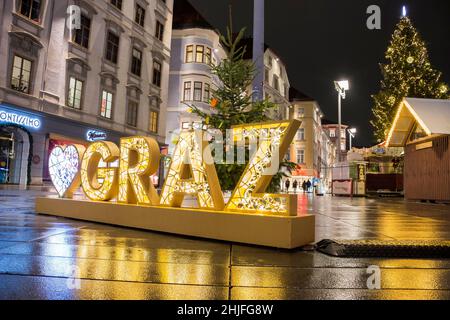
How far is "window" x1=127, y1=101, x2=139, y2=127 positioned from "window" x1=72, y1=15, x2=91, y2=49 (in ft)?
20.7

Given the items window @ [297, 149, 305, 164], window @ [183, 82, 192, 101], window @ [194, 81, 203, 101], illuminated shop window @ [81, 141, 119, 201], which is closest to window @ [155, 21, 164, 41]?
window @ [183, 82, 192, 101]

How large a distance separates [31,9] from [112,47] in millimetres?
7195

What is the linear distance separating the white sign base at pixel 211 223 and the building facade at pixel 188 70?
29.5 m

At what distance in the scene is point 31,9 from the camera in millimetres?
20453

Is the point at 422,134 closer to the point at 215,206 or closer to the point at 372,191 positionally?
the point at 372,191

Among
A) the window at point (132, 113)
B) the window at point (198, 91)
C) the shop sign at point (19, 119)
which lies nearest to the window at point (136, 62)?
the window at point (132, 113)

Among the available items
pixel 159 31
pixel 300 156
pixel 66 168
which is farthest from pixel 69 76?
pixel 300 156

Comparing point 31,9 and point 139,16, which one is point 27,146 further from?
point 139,16

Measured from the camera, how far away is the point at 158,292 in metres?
2.74

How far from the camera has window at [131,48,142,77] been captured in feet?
97.5

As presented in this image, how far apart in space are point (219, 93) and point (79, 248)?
15.9ft

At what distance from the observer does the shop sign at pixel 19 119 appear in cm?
1864
